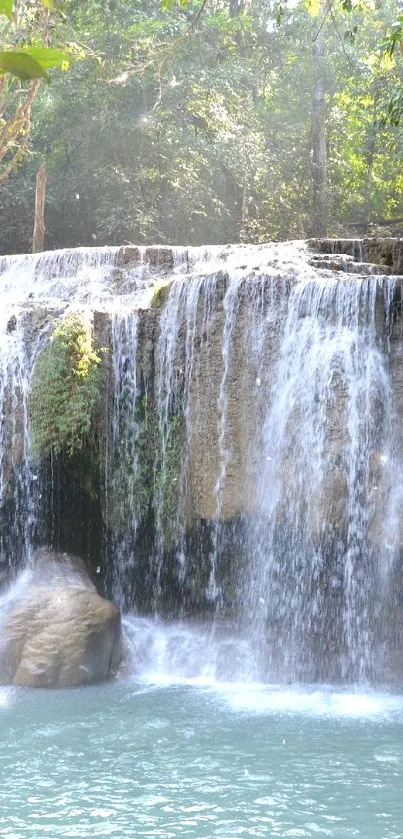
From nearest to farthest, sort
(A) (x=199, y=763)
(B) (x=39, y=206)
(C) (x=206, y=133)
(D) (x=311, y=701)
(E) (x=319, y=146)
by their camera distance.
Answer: (A) (x=199, y=763) < (D) (x=311, y=701) < (B) (x=39, y=206) < (C) (x=206, y=133) < (E) (x=319, y=146)

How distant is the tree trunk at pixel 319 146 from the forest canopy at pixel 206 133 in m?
0.04

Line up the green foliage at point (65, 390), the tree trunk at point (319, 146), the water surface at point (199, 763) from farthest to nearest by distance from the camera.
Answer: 1. the tree trunk at point (319, 146)
2. the green foliage at point (65, 390)
3. the water surface at point (199, 763)

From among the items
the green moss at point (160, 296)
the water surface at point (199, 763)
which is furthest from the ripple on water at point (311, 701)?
the green moss at point (160, 296)

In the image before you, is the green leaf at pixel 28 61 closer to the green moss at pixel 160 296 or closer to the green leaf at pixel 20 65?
the green leaf at pixel 20 65

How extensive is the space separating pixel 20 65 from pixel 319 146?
24.3 meters

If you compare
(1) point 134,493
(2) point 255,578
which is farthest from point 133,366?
(2) point 255,578

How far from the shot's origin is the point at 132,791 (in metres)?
5.91

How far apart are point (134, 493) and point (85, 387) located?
4.24 ft

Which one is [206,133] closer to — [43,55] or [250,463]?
[250,463]

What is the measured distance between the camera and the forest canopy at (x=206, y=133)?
2205cm

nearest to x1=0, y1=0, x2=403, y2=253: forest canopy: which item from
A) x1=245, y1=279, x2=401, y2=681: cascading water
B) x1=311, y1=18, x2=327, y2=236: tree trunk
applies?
x1=311, y1=18, x2=327, y2=236: tree trunk

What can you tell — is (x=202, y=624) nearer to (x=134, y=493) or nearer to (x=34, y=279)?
(x=134, y=493)

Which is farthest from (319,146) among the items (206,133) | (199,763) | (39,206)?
(199,763)

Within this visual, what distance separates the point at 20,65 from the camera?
47.7 inches
